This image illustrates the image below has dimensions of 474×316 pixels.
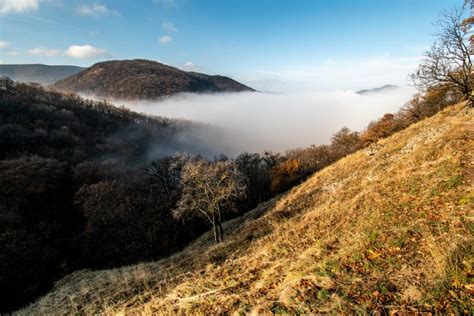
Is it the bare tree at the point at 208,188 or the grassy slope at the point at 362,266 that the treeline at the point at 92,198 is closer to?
the bare tree at the point at 208,188

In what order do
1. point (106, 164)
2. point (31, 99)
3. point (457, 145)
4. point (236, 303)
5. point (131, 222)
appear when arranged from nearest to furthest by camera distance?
point (236, 303) → point (457, 145) → point (131, 222) → point (106, 164) → point (31, 99)

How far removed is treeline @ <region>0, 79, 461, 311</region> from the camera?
25.3m

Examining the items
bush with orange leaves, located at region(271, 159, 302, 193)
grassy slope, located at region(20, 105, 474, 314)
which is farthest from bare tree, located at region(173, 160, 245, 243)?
bush with orange leaves, located at region(271, 159, 302, 193)

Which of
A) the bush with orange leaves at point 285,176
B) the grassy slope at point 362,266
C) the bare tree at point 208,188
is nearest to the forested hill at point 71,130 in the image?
the bush with orange leaves at point 285,176

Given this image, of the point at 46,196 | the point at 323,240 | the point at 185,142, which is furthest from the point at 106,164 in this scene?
the point at 185,142

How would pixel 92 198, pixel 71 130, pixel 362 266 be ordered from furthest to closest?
pixel 71 130, pixel 92 198, pixel 362 266

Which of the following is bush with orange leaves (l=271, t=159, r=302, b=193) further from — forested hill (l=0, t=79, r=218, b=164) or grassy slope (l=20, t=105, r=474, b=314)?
forested hill (l=0, t=79, r=218, b=164)

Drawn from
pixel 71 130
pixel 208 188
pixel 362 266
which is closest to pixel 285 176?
pixel 208 188

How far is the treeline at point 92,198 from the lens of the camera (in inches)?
997

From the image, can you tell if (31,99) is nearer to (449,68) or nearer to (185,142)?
(185,142)

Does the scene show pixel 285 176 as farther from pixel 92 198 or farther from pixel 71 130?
pixel 71 130

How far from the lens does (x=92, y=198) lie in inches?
1519

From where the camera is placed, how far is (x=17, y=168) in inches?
1865

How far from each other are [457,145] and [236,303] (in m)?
12.8
